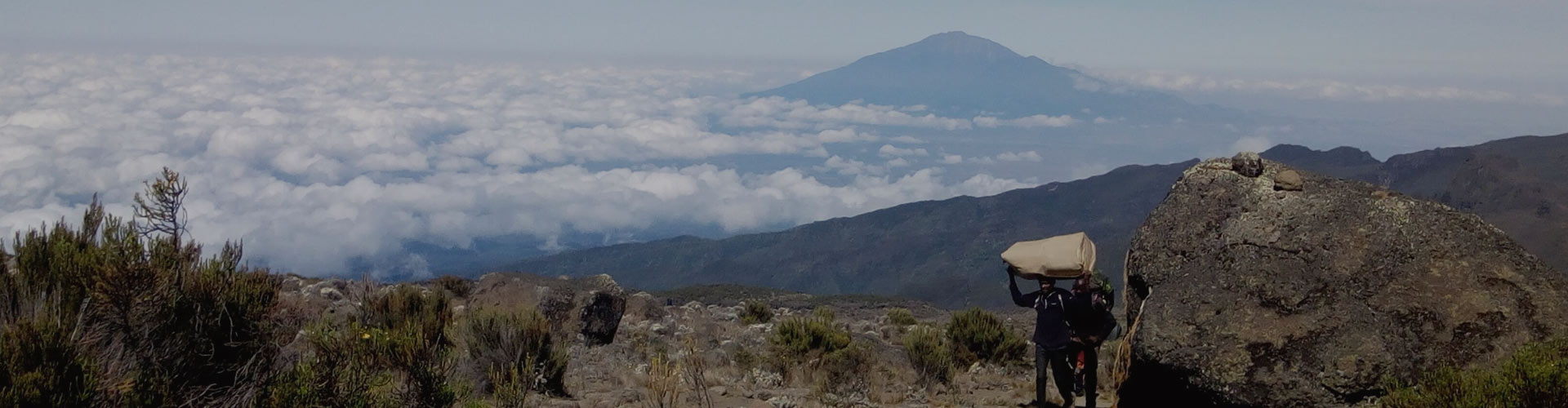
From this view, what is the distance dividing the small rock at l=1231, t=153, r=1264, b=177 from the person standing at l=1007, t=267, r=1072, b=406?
192 cm

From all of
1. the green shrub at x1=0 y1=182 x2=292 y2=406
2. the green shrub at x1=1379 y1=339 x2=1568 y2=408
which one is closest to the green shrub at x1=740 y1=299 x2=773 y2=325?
the green shrub at x1=0 y1=182 x2=292 y2=406

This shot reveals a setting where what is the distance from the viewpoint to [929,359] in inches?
436

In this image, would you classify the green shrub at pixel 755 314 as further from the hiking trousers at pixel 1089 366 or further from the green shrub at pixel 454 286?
the hiking trousers at pixel 1089 366

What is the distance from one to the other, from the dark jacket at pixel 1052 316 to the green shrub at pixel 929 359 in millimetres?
2104

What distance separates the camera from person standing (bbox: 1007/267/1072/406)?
8.77 metres

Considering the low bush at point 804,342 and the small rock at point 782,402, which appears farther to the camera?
the low bush at point 804,342

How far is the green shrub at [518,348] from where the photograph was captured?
9727mm

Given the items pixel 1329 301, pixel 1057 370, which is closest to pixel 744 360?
pixel 1057 370

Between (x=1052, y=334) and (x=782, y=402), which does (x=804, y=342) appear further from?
(x=1052, y=334)

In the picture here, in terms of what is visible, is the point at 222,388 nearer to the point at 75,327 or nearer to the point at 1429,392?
the point at 75,327

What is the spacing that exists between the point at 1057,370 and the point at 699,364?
13.4 ft

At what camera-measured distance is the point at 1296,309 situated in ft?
19.6

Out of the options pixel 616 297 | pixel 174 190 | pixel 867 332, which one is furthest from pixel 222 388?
pixel 867 332

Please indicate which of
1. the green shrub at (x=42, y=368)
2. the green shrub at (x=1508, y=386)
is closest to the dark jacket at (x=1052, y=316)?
the green shrub at (x=1508, y=386)
